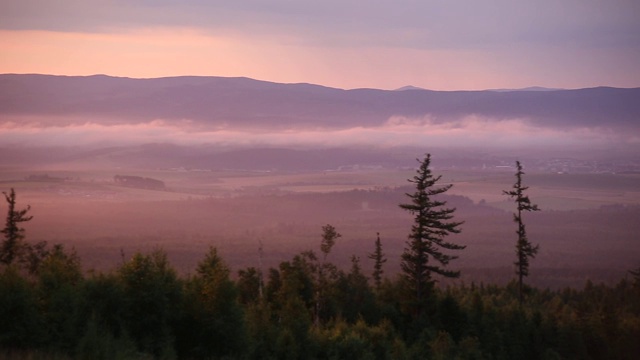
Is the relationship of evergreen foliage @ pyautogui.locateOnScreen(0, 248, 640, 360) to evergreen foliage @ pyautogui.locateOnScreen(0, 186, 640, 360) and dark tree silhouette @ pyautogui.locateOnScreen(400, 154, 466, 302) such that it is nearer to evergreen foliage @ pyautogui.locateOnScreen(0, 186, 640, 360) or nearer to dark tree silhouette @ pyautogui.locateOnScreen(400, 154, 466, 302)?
evergreen foliage @ pyautogui.locateOnScreen(0, 186, 640, 360)

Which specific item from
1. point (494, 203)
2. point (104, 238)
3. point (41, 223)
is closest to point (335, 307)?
point (104, 238)

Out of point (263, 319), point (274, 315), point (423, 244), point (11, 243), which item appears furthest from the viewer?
point (423, 244)

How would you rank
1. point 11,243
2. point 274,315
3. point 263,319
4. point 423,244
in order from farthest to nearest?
point 423,244 → point 11,243 → point 274,315 → point 263,319

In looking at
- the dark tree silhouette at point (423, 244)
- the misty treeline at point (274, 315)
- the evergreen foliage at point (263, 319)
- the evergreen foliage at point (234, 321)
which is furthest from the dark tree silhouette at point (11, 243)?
the dark tree silhouette at point (423, 244)

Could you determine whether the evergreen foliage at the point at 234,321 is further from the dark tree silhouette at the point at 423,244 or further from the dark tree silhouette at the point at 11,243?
the dark tree silhouette at the point at 11,243

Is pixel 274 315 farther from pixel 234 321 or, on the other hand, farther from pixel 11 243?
pixel 11 243

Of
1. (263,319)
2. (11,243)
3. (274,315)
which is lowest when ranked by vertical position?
(274,315)

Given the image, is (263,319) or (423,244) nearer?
(263,319)

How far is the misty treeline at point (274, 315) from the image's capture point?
24.7 meters

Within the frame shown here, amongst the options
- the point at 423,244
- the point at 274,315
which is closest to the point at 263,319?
the point at 274,315

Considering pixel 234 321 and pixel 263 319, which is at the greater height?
pixel 234 321

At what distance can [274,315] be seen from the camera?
34.7 m

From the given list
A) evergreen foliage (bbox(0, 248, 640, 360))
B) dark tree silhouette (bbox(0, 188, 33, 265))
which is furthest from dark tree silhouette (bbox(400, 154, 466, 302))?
dark tree silhouette (bbox(0, 188, 33, 265))

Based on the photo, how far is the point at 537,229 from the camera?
141 m
